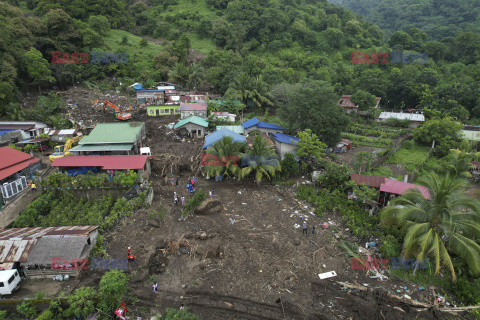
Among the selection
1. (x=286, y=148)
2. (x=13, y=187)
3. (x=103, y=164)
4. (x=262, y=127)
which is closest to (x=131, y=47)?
(x=262, y=127)

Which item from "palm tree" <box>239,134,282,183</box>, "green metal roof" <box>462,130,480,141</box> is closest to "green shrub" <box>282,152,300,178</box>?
"palm tree" <box>239,134,282,183</box>

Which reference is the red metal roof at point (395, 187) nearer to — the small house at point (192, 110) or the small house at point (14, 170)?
the small house at point (192, 110)

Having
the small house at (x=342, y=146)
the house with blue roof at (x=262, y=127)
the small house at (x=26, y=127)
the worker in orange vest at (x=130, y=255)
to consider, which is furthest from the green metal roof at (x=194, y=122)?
the worker in orange vest at (x=130, y=255)

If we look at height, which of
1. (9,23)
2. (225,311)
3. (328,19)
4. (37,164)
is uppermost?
(328,19)

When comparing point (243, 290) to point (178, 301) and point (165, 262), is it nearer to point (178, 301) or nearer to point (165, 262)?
point (178, 301)

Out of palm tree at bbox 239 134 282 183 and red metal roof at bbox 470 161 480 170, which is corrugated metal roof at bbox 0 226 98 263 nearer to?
palm tree at bbox 239 134 282 183

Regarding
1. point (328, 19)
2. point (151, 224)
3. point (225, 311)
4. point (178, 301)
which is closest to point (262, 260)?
point (225, 311)
